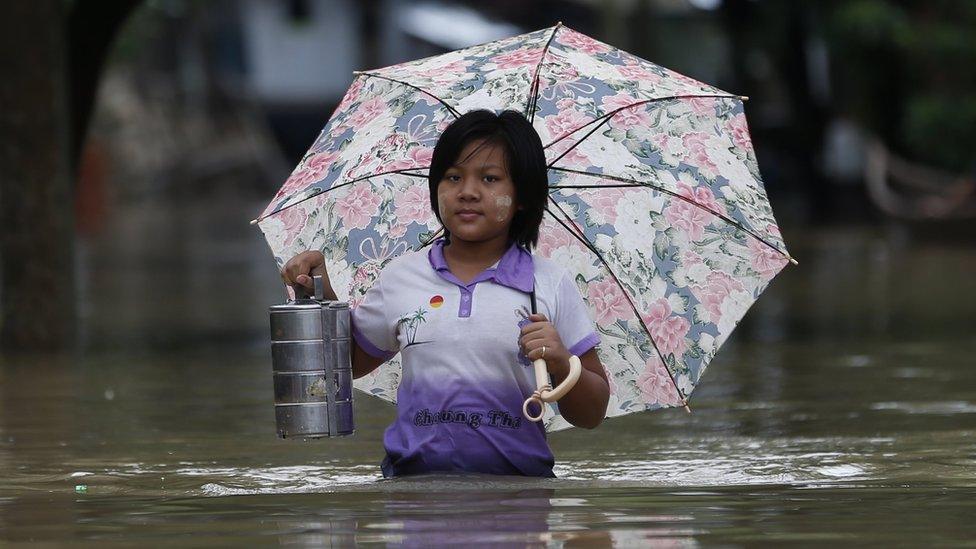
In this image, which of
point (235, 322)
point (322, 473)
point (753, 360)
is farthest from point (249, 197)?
point (322, 473)

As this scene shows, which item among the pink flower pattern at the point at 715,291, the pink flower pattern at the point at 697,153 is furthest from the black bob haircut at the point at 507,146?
the pink flower pattern at the point at 715,291

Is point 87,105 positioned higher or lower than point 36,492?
higher

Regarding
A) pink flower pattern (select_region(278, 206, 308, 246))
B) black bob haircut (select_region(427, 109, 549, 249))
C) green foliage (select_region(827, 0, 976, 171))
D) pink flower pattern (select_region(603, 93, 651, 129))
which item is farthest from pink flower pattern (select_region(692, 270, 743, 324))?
green foliage (select_region(827, 0, 976, 171))

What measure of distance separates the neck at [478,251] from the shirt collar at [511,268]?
0.03 metres

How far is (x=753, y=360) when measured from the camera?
11984 millimetres

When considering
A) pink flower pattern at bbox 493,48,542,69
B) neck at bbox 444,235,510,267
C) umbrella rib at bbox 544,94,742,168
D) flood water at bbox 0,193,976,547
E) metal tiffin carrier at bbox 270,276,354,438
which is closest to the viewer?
flood water at bbox 0,193,976,547

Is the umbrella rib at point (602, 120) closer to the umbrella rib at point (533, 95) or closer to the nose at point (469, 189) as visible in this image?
the umbrella rib at point (533, 95)

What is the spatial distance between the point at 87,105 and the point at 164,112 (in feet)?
136

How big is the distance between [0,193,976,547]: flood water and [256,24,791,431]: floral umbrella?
1.63ft

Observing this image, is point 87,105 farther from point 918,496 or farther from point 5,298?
point 918,496

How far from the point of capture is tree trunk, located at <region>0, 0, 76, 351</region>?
12.3 meters

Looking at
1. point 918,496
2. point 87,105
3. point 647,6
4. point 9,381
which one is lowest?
point 918,496

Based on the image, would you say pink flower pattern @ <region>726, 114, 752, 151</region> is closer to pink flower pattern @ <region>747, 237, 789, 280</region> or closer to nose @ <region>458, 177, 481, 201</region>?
pink flower pattern @ <region>747, 237, 789, 280</region>

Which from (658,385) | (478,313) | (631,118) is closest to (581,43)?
(631,118)
